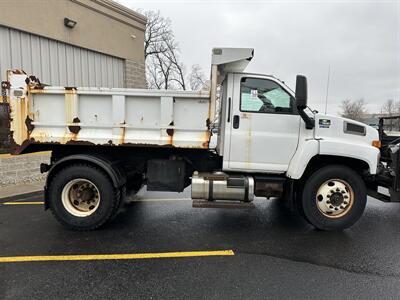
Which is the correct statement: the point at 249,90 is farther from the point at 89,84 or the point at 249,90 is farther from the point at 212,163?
the point at 89,84

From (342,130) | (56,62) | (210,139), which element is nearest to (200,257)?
(210,139)

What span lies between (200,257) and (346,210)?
2463 mm

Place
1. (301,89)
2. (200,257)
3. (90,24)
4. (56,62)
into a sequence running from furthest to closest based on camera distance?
(90,24) < (56,62) < (301,89) < (200,257)

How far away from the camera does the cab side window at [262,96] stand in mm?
4887

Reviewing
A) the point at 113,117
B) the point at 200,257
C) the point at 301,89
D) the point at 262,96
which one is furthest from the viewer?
the point at 262,96

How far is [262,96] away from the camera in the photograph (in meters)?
4.93

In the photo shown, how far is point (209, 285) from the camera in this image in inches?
129

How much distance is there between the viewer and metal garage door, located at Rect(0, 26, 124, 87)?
8.57 m

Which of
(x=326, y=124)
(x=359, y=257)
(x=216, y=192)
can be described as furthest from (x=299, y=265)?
(x=326, y=124)

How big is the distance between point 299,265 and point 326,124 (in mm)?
2214

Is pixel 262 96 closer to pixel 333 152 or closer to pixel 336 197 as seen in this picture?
pixel 333 152

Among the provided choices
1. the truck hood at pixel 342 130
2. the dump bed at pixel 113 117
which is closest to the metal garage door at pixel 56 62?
the dump bed at pixel 113 117

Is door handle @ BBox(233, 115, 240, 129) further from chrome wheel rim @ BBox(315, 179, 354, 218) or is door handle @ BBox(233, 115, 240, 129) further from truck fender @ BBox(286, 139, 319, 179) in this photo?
chrome wheel rim @ BBox(315, 179, 354, 218)

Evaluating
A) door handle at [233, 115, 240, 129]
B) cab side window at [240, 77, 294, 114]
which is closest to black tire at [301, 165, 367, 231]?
cab side window at [240, 77, 294, 114]
